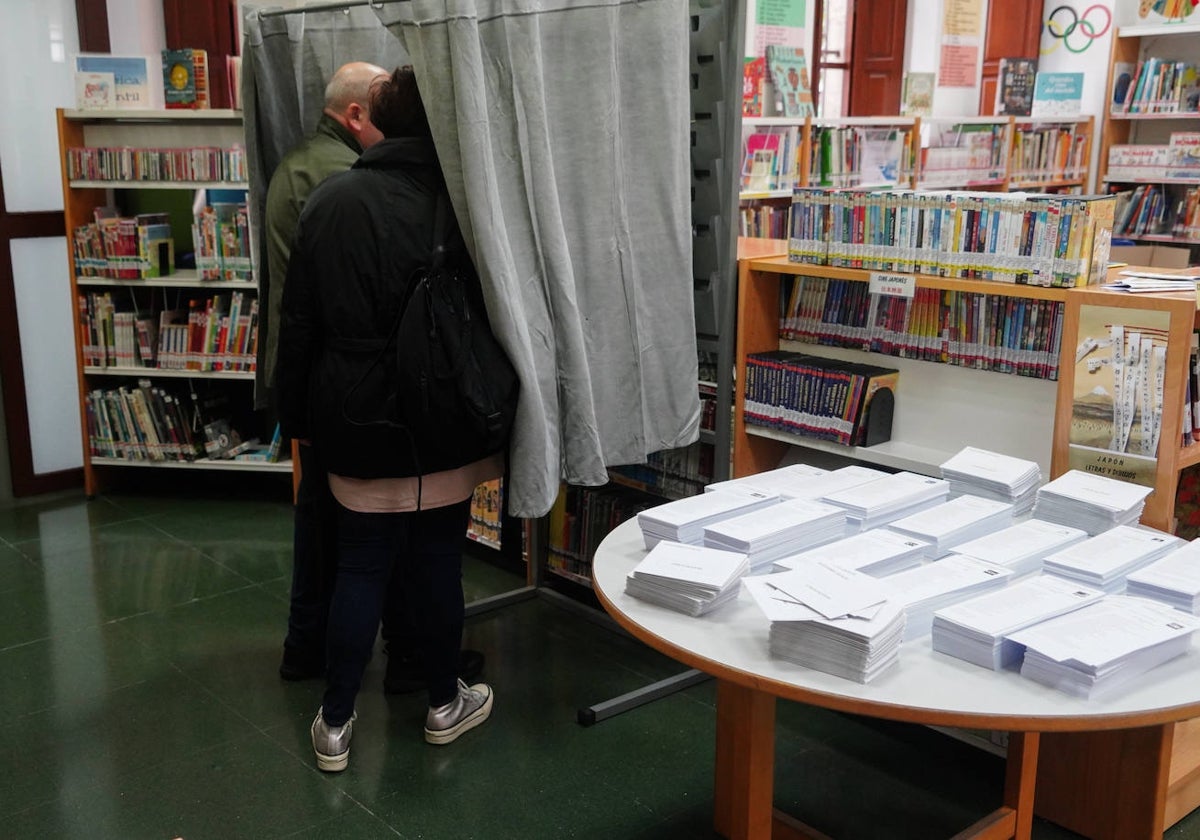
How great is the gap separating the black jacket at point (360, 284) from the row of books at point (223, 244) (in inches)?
91.2

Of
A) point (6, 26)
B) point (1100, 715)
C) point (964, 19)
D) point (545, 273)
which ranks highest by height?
point (964, 19)

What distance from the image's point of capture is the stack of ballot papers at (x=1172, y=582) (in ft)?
6.13

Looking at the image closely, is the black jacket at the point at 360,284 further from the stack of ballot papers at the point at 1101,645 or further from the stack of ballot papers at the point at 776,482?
the stack of ballot papers at the point at 1101,645

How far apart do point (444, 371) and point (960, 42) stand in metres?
7.44

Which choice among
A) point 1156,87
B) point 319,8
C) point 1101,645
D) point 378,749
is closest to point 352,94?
point 319,8

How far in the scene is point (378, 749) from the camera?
2926 mm

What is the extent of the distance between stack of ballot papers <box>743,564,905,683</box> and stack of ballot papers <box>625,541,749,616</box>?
83 millimetres

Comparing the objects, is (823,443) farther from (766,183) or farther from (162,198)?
(162,198)

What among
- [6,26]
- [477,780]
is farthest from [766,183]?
[477,780]

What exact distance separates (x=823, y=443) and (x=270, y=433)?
2920mm

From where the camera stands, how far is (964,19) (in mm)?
8609

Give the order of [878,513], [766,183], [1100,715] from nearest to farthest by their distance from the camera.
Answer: [1100,715]
[878,513]
[766,183]

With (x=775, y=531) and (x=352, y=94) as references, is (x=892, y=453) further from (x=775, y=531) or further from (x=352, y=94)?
(x=352, y=94)

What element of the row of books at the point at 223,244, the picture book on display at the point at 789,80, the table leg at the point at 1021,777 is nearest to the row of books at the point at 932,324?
the table leg at the point at 1021,777
